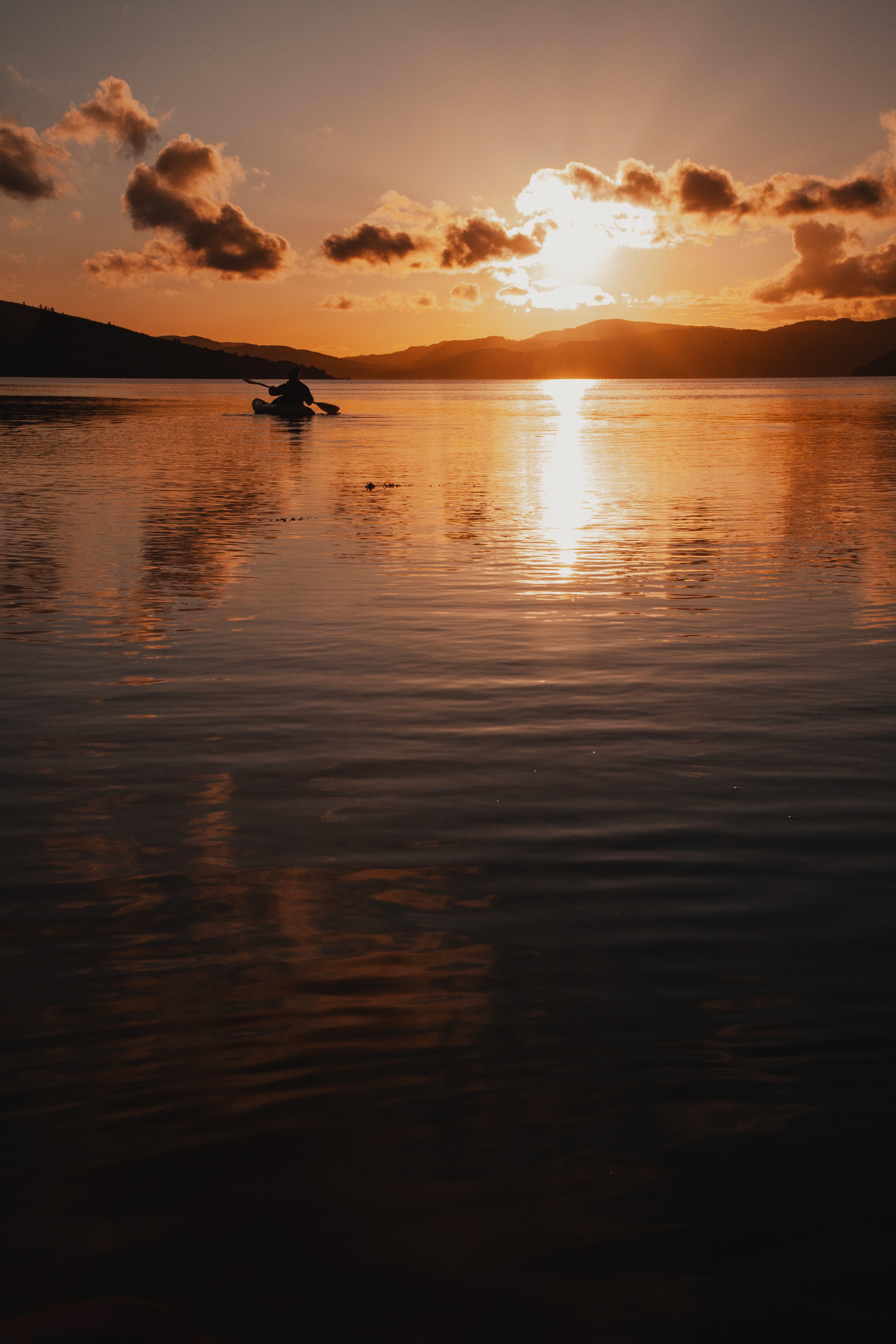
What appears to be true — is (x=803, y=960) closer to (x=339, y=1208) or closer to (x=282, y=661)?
(x=339, y=1208)

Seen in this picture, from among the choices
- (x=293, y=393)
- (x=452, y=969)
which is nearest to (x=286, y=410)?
(x=293, y=393)

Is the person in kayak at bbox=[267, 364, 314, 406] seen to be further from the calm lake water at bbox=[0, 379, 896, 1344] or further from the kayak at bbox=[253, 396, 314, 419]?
the calm lake water at bbox=[0, 379, 896, 1344]

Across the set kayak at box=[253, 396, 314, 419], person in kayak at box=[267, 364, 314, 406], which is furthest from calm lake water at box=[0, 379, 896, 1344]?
kayak at box=[253, 396, 314, 419]

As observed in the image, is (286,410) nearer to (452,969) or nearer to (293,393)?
(293,393)

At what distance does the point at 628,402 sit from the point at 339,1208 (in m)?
164

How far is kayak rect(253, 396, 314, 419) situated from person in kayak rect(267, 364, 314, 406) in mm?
209

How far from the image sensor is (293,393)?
235 ft

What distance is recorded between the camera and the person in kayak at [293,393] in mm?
69250

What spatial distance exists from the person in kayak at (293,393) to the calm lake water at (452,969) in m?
57.7

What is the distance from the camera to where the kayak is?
74.8 m

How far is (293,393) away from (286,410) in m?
3.67

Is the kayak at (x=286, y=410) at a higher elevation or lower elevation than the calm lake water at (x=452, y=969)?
higher

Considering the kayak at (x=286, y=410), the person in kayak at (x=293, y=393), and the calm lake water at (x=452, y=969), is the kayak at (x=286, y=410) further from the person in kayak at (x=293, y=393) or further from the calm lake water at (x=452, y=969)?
the calm lake water at (x=452, y=969)

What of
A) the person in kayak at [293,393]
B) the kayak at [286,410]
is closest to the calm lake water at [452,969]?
the person in kayak at [293,393]
